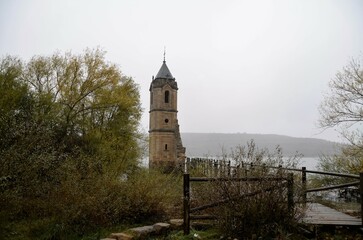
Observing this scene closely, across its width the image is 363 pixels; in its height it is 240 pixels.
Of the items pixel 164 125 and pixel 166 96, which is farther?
pixel 166 96

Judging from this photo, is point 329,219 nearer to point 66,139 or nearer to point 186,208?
point 186,208

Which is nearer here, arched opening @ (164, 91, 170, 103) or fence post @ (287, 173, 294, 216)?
fence post @ (287, 173, 294, 216)

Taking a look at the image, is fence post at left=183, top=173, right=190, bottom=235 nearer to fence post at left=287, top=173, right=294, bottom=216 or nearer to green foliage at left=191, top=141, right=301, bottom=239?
green foliage at left=191, top=141, right=301, bottom=239

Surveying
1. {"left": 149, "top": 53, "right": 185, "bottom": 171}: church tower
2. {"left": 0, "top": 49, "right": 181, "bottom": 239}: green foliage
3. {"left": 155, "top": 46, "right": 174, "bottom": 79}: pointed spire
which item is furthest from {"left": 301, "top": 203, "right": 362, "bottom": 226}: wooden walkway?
{"left": 155, "top": 46, "right": 174, "bottom": 79}: pointed spire

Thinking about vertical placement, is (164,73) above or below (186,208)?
above

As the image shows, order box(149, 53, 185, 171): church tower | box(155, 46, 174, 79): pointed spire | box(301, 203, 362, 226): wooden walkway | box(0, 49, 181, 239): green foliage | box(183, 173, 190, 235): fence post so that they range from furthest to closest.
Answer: box(155, 46, 174, 79): pointed spire → box(149, 53, 185, 171): church tower → box(0, 49, 181, 239): green foliage → box(183, 173, 190, 235): fence post → box(301, 203, 362, 226): wooden walkway

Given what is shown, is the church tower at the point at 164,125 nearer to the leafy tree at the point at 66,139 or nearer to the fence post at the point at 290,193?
the leafy tree at the point at 66,139

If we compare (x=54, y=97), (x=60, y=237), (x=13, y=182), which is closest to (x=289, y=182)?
(x=60, y=237)

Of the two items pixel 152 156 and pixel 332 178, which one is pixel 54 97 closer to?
pixel 332 178

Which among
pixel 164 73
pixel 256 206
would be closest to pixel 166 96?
pixel 164 73

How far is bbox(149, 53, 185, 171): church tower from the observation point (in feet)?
127

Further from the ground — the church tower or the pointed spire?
the pointed spire

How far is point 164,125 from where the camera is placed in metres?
39.2

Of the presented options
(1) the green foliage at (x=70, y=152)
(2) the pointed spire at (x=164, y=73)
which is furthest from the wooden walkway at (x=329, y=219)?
(2) the pointed spire at (x=164, y=73)
